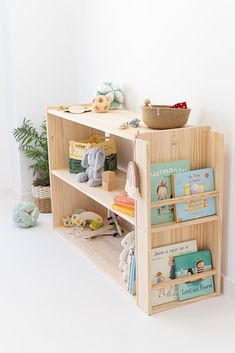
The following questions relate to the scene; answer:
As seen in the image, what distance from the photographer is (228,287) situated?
214 cm

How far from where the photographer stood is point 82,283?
2.30 meters

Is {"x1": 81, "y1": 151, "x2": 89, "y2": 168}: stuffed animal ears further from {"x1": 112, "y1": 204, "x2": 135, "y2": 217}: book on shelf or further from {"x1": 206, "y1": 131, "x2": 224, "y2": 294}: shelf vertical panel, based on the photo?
{"x1": 206, "y1": 131, "x2": 224, "y2": 294}: shelf vertical panel

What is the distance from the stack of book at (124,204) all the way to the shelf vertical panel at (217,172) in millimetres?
355

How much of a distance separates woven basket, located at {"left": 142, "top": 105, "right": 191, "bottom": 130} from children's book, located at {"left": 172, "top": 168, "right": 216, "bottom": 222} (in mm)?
208

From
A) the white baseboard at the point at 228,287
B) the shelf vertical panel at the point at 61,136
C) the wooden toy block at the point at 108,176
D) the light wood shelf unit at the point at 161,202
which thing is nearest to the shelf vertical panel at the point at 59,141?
the shelf vertical panel at the point at 61,136

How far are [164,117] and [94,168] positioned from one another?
2.30ft

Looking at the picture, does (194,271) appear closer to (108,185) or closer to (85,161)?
(108,185)

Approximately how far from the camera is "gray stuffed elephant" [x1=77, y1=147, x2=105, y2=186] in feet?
8.47

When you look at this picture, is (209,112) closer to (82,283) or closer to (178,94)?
(178,94)

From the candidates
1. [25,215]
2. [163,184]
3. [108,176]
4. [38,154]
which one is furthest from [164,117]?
[38,154]

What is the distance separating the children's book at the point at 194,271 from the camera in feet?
6.89

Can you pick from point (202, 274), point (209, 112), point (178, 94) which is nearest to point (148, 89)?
point (178, 94)

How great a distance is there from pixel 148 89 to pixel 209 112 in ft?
1.66

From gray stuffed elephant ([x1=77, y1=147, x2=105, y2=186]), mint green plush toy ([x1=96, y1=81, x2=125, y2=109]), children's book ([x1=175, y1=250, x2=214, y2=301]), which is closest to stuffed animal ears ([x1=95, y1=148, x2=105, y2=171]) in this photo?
gray stuffed elephant ([x1=77, y1=147, x2=105, y2=186])
